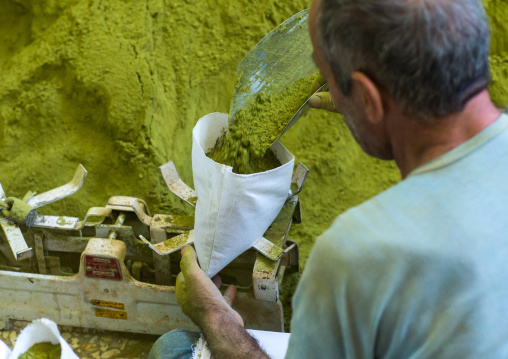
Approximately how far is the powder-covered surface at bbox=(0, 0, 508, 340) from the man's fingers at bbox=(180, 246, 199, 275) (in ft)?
2.52

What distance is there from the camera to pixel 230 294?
1.85 metres

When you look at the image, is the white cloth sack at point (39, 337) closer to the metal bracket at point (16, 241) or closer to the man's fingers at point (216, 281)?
the metal bracket at point (16, 241)

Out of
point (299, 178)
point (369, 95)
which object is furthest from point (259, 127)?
point (369, 95)

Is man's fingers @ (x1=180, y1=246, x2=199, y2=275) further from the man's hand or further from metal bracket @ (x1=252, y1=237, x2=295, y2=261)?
metal bracket @ (x1=252, y1=237, x2=295, y2=261)

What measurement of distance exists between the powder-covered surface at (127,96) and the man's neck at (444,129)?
1698 mm

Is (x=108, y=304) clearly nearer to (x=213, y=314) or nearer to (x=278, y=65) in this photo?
(x=213, y=314)

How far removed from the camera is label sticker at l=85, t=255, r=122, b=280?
192 centimetres

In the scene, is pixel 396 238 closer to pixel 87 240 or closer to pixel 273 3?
pixel 87 240

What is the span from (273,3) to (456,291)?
220 cm

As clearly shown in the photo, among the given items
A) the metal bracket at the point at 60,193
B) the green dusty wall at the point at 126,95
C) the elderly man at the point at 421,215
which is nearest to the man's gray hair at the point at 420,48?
the elderly man at the point at 421,215

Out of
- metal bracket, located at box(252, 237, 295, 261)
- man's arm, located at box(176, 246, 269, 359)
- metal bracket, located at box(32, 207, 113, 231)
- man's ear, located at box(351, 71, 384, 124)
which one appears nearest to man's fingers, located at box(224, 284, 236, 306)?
man's arm, located at box(176, 246, 269, 359)

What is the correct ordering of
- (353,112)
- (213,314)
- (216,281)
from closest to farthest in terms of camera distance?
(353,112), (213,314), (216,281)

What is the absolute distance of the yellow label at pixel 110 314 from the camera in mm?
2059

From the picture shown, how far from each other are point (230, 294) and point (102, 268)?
0.47m
